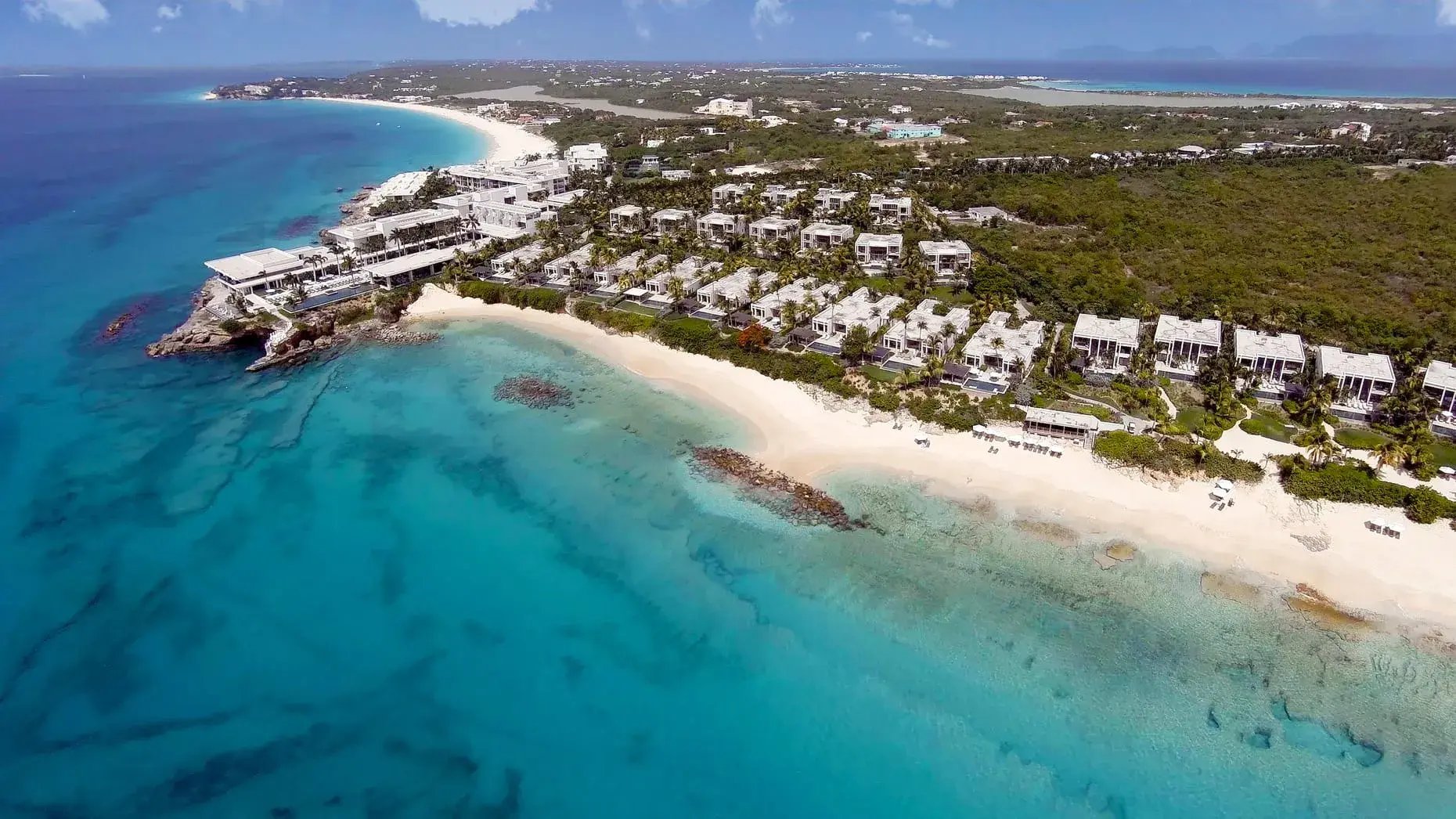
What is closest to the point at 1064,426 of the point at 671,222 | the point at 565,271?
the point at 565,271

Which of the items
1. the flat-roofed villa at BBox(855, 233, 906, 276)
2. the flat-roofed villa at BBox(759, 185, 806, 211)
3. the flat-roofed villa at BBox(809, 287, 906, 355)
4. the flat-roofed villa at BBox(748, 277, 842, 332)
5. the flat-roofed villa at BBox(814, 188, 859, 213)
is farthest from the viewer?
the flat-roofed villa at BBox(759, 185, 806, 211)

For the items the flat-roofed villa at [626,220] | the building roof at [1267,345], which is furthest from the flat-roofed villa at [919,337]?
the flat-roofed villa at [626,220]

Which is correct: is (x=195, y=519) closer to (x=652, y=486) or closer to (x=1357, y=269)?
(x=652, y=486)

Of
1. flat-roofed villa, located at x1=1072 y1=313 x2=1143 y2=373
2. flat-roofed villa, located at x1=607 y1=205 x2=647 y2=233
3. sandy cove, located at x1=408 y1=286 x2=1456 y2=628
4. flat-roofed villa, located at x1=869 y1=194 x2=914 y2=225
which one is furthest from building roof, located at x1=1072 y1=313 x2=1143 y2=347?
flat-roofed villa, located at x1=607 y1=205 x2=647 y2=233

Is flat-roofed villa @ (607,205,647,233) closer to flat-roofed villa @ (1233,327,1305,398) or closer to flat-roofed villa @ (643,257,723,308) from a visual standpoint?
flat-roofed villa @ (643,257,723,308)

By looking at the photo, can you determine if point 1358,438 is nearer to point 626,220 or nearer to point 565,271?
point 565,271

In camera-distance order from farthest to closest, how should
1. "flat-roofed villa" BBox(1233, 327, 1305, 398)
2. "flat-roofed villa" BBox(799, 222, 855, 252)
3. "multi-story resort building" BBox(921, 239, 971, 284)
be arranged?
"flat-roofed villa" BBox(799, 222, 855, 252), "multi-story resort building" BBox(921, 239, 971, 284), "flat-roofed villa" BBox(1233, 327, 1305, 398)

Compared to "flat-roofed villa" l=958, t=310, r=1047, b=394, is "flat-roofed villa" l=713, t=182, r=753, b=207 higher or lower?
higher

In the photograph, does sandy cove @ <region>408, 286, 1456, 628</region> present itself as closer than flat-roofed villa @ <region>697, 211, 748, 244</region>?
Yes
